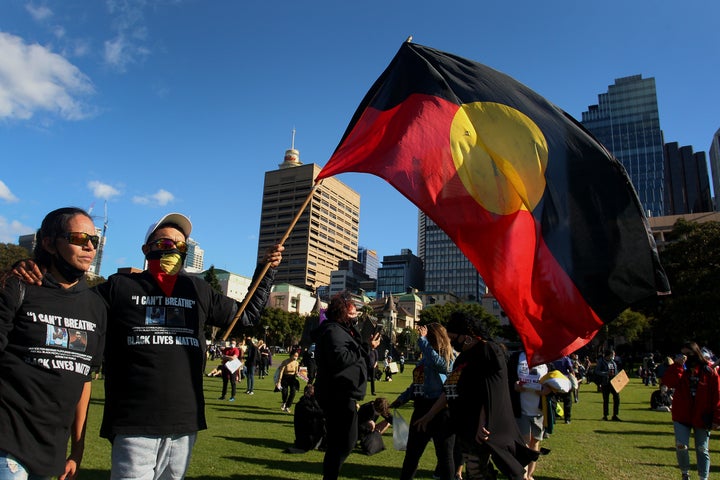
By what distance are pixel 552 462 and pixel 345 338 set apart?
5657 millimetres

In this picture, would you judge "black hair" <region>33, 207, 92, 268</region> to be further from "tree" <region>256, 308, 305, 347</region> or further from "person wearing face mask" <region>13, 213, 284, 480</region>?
"tree" <region>256, 308, 305, 347</region>

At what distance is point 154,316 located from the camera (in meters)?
3.34

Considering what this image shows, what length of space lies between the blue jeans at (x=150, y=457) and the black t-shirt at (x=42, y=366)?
30cm

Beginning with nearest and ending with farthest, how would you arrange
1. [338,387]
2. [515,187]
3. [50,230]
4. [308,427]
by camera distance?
1. [50,230]
2. [338,387]
3. [515,187]
4. [308,427]

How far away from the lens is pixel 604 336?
181ft

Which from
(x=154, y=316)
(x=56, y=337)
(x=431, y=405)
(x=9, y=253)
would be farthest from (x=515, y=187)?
(x=9, y=253)

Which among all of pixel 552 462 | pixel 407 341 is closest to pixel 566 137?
pixel 552 462

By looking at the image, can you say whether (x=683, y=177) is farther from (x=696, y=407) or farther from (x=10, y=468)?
(x=10, y=468)

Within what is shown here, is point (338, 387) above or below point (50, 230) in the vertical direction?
below

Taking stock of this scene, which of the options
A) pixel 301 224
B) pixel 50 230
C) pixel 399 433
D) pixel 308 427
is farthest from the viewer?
pixel 301 224

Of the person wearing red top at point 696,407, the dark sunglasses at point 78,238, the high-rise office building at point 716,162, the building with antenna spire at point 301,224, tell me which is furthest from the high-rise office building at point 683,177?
the dark sunglasses at point 78,238

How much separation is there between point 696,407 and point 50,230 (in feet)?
26.4

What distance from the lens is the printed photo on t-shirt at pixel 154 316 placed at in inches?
131

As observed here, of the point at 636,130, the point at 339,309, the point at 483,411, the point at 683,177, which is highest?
the point at 636,130
